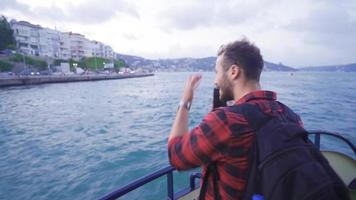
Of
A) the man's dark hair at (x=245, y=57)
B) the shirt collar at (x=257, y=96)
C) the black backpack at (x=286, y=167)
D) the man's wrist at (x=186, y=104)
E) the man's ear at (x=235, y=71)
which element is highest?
the man's dark hair at (x=245, y=57)

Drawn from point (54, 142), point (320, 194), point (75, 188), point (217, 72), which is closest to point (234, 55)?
point (217, 72)

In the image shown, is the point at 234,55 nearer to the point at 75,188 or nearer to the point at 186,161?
the point at 186,161

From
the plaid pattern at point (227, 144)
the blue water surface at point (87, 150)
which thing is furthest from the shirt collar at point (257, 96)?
the blue water surface at point (87, 150)

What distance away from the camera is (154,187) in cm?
788

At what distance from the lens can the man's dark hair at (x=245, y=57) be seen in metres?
1.43

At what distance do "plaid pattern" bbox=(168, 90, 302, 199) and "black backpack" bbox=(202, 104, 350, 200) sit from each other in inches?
1.7

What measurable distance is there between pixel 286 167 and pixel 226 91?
559 mm

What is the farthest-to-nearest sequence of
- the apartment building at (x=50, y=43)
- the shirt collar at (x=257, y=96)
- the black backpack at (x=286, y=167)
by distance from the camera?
the apartment building at (x=50, y=43)
the shirt collar at (x=257, y=96)
the black backpack at (x=286, y=167)

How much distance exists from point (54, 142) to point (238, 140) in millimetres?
13199

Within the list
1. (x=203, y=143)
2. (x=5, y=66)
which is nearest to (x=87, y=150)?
(x=203, y=143)

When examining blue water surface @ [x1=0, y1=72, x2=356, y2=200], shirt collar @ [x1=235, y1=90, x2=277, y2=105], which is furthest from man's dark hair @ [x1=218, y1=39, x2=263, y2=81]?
blue water surface @ [x1=0, y1=72, x2=356, y2=200]

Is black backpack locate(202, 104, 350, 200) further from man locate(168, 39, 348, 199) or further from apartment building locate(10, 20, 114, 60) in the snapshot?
apartment building locate(10, 20, 114, 60)

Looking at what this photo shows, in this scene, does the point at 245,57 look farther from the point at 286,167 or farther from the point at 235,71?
the point at 286,167

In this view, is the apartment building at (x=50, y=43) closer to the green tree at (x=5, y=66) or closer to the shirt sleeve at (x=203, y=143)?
the green tree at (x=5, y=66)
